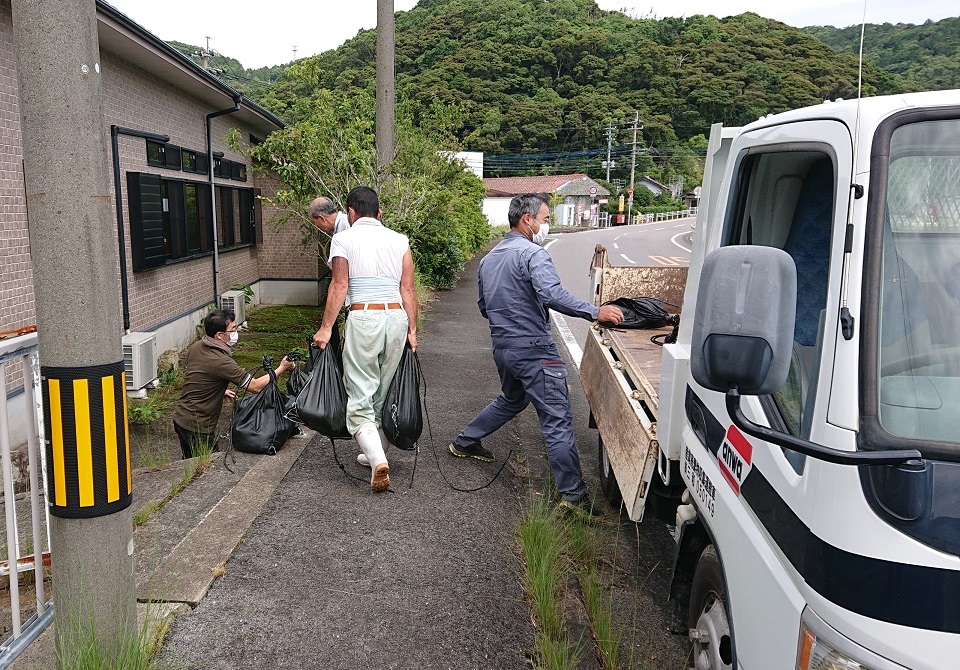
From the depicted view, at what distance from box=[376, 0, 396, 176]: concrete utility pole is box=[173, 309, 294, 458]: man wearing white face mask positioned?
5.30 metres

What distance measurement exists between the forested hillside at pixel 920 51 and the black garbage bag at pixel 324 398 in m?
3.30

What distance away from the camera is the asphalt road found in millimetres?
3154

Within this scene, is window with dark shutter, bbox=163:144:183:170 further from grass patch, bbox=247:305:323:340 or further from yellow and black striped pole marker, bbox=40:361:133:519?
Result: yellow and black striped pole marker, bbox=40:361:133:519

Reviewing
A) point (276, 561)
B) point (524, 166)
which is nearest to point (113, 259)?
point (276, 561)

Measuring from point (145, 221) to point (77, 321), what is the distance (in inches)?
333

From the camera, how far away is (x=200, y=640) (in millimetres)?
3143

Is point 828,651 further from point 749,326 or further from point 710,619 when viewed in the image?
point 710,619

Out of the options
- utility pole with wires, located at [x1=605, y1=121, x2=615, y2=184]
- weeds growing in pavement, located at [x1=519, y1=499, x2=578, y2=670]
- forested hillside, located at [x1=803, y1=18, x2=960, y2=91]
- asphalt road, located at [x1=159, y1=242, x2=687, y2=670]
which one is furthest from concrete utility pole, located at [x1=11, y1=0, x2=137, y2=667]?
utility pole with wires, located at [x1=605, y1=121, x2=615, y2=184]

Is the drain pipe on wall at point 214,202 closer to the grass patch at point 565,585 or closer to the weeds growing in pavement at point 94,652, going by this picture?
the grass patch at point 565,585

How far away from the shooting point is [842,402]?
5.83 ft

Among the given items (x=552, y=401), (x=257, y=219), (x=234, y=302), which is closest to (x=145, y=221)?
(x=234, y=302)

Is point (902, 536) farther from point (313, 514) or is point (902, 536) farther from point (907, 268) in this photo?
point (313, 514)

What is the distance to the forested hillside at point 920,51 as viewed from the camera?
94.1 inches

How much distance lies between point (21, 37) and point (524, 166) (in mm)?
93531
